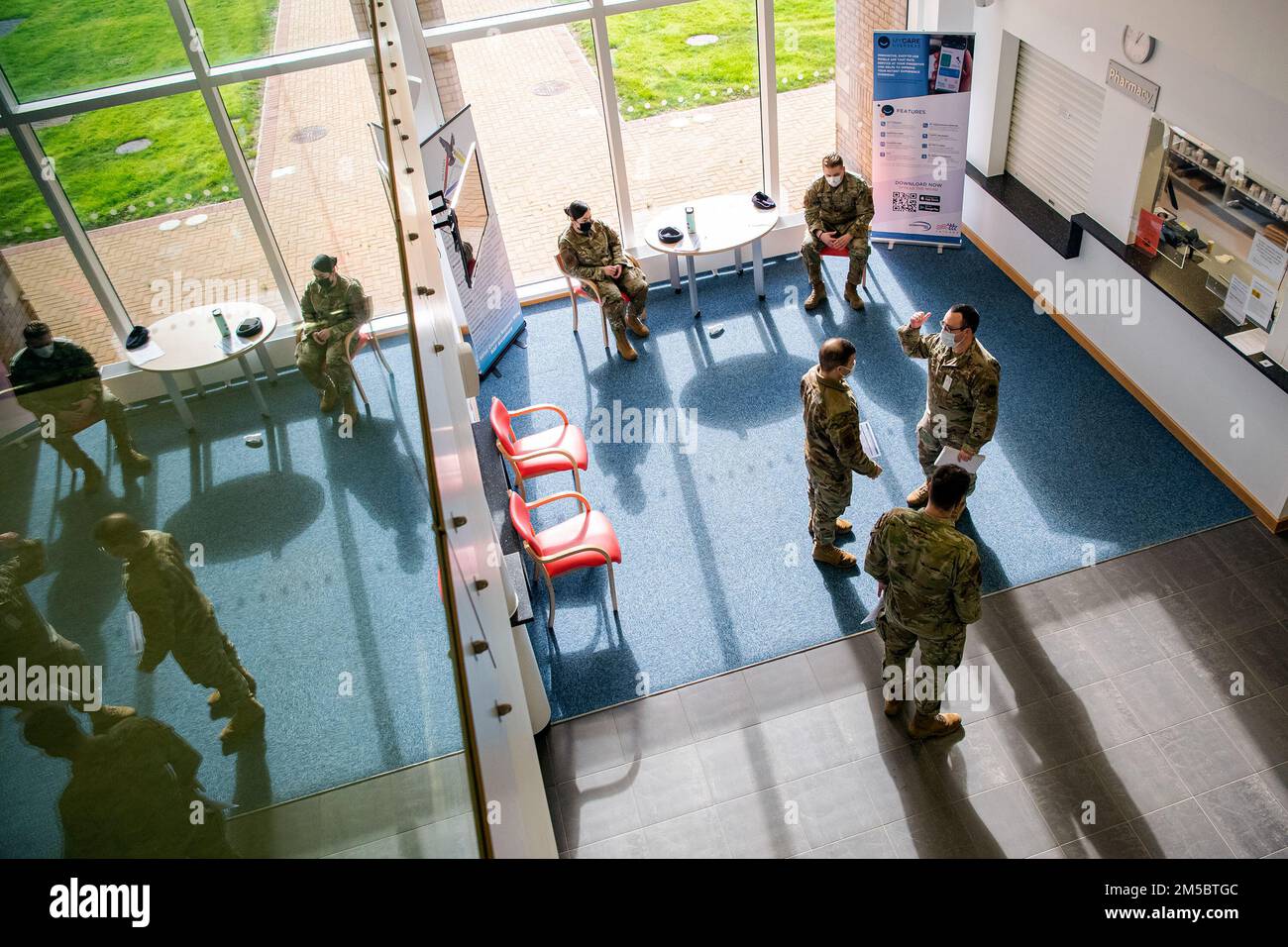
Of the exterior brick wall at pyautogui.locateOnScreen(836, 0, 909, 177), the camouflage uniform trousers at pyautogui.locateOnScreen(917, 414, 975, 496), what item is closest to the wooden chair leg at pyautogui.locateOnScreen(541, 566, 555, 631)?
the camouflage uniform trousers at pyautogui.locateOnScreen(917, 414, 975, 496)

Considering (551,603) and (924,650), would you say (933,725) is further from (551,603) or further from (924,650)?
(551,603)

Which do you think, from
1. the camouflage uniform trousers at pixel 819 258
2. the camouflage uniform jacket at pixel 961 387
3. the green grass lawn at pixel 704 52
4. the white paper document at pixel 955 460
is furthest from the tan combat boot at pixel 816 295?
the white paper document at pixel 955 460

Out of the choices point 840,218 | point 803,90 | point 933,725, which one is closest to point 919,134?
point 840,218

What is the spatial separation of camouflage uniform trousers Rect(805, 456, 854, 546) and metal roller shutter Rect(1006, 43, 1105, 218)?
354 centimetres

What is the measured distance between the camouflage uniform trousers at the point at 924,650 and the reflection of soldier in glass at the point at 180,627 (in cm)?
405

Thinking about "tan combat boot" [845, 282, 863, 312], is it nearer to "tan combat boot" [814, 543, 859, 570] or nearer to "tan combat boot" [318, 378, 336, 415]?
"tan combat boot" [814, 543, 859, 570]

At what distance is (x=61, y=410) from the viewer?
158 cm

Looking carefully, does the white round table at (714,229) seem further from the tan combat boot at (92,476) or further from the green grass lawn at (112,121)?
the tan combat boot at (92,476)

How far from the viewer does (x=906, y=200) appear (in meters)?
8.79

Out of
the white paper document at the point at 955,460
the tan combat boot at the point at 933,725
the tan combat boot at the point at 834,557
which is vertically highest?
the white paper document at the point at 955,460

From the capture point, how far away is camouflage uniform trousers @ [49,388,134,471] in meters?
1.48

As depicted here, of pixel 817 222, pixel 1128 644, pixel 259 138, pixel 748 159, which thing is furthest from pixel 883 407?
pixel 259 138

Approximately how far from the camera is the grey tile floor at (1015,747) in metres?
4.75
